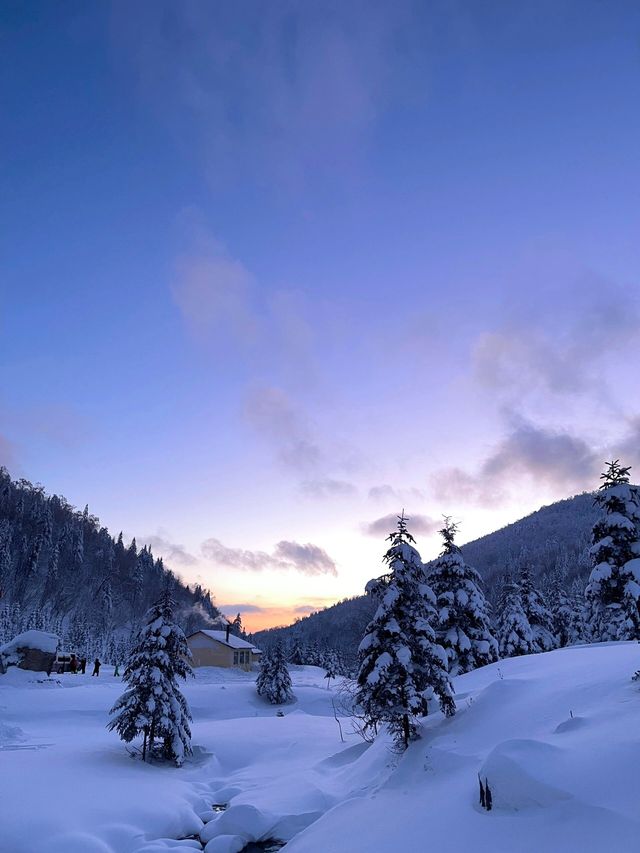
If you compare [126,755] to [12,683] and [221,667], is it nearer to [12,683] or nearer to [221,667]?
[12,683]

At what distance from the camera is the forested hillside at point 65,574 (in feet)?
344

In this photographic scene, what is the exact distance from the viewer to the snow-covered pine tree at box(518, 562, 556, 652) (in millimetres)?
41031

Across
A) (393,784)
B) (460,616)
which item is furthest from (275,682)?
(393,784)

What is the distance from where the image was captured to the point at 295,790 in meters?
18.7

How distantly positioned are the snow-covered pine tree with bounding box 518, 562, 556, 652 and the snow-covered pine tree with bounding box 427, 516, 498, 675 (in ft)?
42.8

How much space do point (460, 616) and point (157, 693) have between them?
54.5 feet

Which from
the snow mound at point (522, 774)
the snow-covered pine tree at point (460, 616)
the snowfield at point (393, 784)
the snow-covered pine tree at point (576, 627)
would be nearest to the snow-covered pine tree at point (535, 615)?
the snow-covered pine tree at point (576, 627)

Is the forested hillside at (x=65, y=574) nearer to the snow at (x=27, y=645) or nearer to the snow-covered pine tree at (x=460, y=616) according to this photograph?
the snow at (x=27, y=645)

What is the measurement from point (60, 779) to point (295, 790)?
799 centimetres

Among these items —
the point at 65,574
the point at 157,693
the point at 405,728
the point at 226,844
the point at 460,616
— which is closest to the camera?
the point at 226,844

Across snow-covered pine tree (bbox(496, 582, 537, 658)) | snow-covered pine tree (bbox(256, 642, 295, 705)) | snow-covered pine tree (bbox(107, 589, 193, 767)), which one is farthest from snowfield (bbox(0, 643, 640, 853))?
snow-covered pine tree (bbox(256, 642, 295, 705))

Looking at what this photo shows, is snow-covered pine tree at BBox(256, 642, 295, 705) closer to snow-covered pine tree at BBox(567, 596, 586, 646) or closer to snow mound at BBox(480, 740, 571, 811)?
snow-covered pine tree at BBox(567, 596, 586, 646)

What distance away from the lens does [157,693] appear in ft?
74.0

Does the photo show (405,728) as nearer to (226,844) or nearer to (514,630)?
(226,844)
